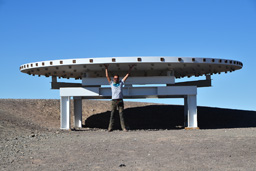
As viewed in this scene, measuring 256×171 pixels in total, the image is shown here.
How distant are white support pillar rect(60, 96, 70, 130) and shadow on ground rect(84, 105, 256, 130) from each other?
4.33 metres

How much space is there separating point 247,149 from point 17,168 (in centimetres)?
571

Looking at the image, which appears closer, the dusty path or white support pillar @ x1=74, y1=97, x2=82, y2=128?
the dusty path

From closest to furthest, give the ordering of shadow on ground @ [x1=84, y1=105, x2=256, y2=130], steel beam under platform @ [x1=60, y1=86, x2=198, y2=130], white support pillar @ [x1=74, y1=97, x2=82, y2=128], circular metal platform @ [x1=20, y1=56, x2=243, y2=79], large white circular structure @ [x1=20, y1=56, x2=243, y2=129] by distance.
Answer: circular metal platform @ [x1=20, y1=56, x2=243, y2=79]
large white circular structure @ [x1=20, y1=56, x2=243, y2=129]
steel beam under platform @ [x1=60, y1=86, x2=198, y2=130]
white support pillar @ [x1=74, y1=97, x2=82, y2=128]
shadow on ground @ [x1=84, y1=105, x2=256, y2=130]

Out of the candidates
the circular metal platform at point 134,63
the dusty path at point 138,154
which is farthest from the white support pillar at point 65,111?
the dusty path at point 138,154

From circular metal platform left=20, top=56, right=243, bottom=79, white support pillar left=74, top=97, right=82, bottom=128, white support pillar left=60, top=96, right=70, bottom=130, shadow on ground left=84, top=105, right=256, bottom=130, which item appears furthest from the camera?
shadow on ground left=84, top=105, right=256, bottom=130

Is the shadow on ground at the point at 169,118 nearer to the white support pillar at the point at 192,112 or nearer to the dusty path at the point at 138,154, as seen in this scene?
the white support pillar at the point at 192,112

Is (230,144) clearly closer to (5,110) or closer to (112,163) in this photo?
(112,163)

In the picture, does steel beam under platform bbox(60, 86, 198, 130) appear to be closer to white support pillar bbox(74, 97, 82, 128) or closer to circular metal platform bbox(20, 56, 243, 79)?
circular metal platform bbox(20, 56, 243, 79)

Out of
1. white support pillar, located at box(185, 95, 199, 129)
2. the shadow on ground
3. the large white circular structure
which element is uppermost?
the large white circular structure

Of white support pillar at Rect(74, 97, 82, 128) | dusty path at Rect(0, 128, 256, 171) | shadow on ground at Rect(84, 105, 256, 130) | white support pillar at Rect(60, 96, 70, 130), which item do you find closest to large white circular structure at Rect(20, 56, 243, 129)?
white support pillar at Rect(60, 96, 70, 130)

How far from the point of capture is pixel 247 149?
898 cm

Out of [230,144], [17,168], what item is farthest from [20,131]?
[230,144]

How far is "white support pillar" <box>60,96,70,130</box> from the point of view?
17.3 m

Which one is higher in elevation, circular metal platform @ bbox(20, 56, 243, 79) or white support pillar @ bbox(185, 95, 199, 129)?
circular metal platform @ bbox(20, 56, 243, 79)
